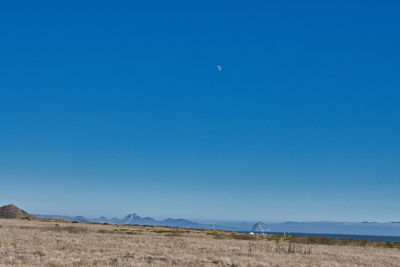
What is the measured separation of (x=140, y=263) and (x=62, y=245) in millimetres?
12506

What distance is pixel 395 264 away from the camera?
30266 millimetres

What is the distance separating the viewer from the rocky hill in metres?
141

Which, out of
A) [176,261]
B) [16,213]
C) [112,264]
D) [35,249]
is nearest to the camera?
[112,264]

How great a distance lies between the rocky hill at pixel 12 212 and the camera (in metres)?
141

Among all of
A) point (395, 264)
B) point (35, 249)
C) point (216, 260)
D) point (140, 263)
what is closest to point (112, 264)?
point (140, 263)

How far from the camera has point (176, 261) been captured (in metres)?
24.8

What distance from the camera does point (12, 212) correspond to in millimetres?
145250

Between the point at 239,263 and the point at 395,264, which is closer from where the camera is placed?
the point at 239,263

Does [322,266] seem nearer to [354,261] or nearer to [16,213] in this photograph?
[354,261]

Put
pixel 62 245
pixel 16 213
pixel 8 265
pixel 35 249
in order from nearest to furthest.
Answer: pixel 8 265 → pixel 35 249 → pixel 62 245 → pixel 16 213

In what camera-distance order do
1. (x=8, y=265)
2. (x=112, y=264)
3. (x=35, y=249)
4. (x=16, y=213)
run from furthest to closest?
(x=16, y=213), (x=35, y=249), (x=112, y=264), (x=8, y=265)

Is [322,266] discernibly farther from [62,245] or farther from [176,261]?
[62,245]

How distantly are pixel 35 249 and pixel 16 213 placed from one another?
12896 cm

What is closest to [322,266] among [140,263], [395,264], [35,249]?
[395,264]
